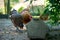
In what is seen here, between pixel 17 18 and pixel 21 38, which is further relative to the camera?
pixel 17 18

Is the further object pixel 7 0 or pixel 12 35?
pixel 7 0

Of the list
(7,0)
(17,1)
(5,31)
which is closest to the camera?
(5,31)

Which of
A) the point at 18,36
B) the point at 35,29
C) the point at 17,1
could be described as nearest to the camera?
the point at 35,29

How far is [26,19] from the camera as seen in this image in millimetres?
4457

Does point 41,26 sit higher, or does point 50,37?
point 41,26

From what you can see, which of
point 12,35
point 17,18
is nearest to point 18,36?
point 12,35

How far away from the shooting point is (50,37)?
11.8 ft

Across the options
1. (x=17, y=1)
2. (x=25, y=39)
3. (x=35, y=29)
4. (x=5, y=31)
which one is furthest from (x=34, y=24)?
(x=17, y=1)

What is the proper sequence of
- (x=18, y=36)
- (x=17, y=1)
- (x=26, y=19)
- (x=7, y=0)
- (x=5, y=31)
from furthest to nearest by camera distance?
(x=17, y=1) < (x=7, y=0) < (x=26, y=19) < (x=5, y=31) < (x=18, y=36)

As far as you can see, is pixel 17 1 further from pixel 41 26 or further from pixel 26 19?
pixel 41 26

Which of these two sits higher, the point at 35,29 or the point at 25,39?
the point at 35,29

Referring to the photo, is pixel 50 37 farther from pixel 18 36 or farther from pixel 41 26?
pixel 18 36

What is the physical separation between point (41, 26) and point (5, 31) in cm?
106

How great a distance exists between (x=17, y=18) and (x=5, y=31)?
487 millimetres
